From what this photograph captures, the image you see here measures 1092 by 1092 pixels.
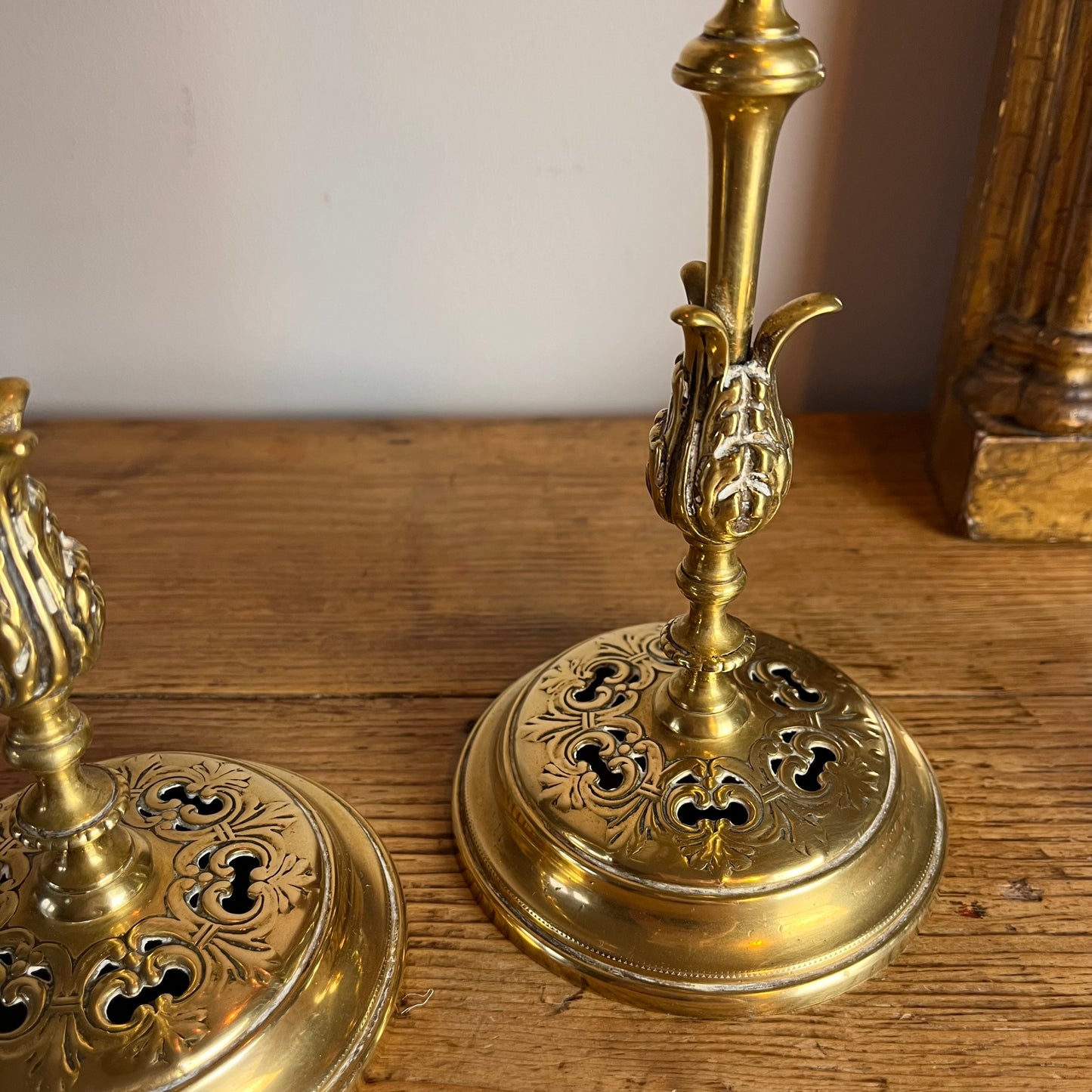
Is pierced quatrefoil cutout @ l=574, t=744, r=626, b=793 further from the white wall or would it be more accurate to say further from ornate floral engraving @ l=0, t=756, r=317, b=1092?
the white wall

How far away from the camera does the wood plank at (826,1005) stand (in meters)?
0.42

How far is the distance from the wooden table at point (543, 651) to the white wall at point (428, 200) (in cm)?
5

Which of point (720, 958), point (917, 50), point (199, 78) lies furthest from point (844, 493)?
point (199, 78)

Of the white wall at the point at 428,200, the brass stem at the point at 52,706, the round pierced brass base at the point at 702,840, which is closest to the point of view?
the brass stem at the point at 52,706

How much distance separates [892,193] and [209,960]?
711 mm

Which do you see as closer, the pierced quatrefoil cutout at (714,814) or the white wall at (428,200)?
the pierced quatrefoil cutout at (714,814)

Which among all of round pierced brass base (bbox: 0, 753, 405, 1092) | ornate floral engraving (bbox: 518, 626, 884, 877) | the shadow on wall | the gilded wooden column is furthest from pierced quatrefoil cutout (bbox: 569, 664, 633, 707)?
the shadow on wall

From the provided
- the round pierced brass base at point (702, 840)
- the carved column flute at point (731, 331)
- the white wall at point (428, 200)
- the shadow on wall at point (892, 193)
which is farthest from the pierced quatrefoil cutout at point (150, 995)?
the shadow on wall at point (892, 193)

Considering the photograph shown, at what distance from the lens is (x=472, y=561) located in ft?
2.40

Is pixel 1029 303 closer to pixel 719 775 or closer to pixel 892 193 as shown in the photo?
pixel 892 193

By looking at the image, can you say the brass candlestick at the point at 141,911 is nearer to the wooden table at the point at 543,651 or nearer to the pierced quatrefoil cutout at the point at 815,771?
the wooden table at the point at 543,651

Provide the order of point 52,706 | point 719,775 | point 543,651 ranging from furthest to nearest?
point 543,651 < point 719,775 < point 52,706

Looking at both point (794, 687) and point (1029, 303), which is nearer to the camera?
point (794, 687)

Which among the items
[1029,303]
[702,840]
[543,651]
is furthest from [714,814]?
[1029,303]
